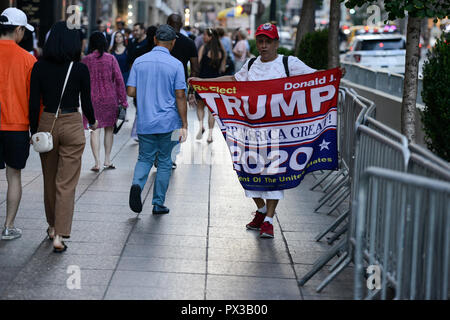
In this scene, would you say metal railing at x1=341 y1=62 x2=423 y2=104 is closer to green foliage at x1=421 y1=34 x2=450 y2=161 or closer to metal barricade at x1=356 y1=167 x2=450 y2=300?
green foliage at x1=421 y1=34 x2=450 y2=161

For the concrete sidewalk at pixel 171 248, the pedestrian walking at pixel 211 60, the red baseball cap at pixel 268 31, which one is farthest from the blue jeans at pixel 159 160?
the pedestrian walking at pixel 211 60

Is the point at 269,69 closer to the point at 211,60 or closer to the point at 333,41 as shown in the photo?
the point at 211,60

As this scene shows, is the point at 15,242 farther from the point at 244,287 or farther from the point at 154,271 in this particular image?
the point at 244,287

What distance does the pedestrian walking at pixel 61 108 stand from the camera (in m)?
6.63

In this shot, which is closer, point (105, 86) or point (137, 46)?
point (105, 86)

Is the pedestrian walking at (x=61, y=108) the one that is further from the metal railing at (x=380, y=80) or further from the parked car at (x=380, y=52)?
the parked car at (x=380, y=52)

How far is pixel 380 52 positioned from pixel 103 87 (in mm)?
19629

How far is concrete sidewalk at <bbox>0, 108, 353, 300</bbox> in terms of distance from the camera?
5.75 m

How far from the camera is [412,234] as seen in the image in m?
4.52

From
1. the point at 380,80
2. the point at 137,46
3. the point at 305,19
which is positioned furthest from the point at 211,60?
the point at 305,19

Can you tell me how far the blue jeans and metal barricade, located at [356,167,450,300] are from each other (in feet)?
12.3

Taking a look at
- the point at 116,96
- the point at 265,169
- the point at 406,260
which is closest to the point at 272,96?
the point at 265,169

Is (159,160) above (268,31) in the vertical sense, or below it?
below

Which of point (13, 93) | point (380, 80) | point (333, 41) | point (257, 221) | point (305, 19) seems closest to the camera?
point (13, 93)
